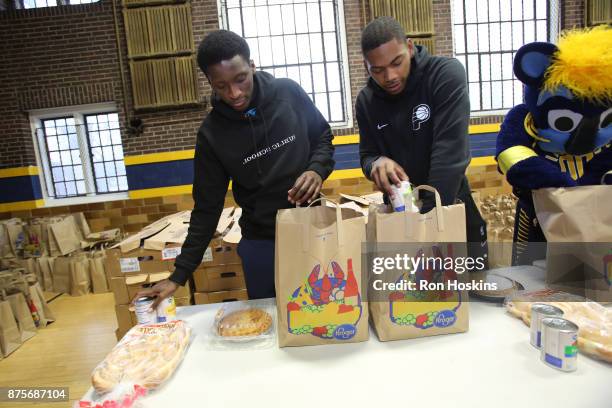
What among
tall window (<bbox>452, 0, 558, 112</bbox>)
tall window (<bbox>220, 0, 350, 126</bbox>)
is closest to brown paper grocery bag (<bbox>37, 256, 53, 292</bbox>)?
tall window (<bbox>220, 0, 350, 126</bbox>)

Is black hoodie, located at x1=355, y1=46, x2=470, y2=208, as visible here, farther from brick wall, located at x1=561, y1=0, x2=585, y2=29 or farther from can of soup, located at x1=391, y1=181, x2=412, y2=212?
brick wall, located at x1=561, y1=0, x2=585, y2=29

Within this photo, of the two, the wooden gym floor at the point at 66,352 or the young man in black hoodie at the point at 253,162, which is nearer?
the young man in black hoodie at the point at 253,162

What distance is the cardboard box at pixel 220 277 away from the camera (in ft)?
7.51

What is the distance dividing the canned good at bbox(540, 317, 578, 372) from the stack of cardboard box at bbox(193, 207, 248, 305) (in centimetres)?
173

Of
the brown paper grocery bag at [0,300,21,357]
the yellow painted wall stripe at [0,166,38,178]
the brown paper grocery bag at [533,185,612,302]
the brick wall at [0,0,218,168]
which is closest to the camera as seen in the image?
the brown paper grocery bag at [533,185,612,302]

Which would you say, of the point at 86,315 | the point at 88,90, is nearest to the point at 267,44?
the point at 88,90

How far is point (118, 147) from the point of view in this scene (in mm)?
5410

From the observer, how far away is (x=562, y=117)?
118 cm

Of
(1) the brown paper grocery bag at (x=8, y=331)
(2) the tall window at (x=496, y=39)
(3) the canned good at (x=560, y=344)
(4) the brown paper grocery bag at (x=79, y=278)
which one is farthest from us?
(2) the tall window at (x=496, y=39)

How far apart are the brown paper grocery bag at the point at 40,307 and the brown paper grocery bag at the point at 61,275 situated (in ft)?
2.87

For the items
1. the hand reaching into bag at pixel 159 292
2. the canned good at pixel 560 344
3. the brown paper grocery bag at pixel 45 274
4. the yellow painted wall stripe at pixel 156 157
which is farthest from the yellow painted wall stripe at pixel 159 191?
the canned good at pixel 560 344

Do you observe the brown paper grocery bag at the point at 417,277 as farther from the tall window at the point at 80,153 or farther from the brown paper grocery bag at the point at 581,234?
the tall window at the point at 80,153

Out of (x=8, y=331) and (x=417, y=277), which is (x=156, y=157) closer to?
(x=8, y=331)

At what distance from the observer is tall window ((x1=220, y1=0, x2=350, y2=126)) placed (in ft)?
16.8
